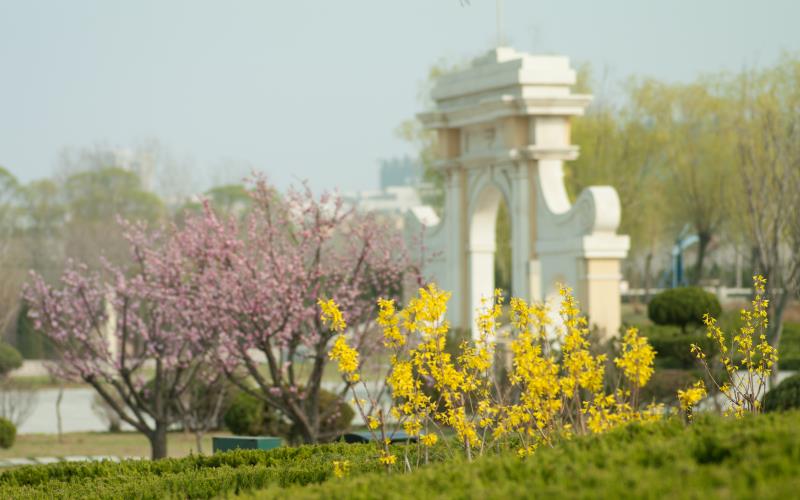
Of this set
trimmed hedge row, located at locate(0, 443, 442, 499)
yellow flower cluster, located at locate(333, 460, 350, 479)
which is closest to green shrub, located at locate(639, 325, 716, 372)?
trimmed hedge row, located at locate(0, 443, 442, 499)

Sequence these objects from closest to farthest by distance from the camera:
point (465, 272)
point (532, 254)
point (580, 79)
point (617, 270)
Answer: point (617, 270)
point (532, 254)
point (465, 272)
point (580, 79)

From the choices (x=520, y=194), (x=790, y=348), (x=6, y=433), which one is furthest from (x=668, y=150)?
(x=6, y=433)

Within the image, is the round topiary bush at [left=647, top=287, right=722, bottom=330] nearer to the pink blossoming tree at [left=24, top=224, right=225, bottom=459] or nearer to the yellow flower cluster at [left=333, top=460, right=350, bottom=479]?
the pink blossoming tree at [left=24, top=224, right=225, bottom=459]

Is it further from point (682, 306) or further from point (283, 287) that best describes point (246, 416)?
point (682, 306)

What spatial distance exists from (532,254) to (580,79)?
1753 centimetres

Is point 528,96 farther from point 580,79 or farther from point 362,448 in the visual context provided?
point 580,79

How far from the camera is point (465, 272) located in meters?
21.5

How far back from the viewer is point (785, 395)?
11.0 m

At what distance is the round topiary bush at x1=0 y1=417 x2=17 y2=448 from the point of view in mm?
18250

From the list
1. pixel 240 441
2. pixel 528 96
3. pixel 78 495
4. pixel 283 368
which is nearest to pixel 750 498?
pixel 78 495

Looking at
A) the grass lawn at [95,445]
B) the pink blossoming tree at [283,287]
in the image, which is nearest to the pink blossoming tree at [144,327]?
the pink blossoming tree at [283,287]

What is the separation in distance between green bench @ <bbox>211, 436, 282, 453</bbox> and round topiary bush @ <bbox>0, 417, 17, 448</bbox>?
7.13 meters

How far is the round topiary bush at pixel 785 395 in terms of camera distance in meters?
10.9

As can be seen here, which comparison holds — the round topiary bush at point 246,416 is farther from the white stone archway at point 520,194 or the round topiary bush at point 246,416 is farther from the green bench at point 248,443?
the green bench at point 248,443
